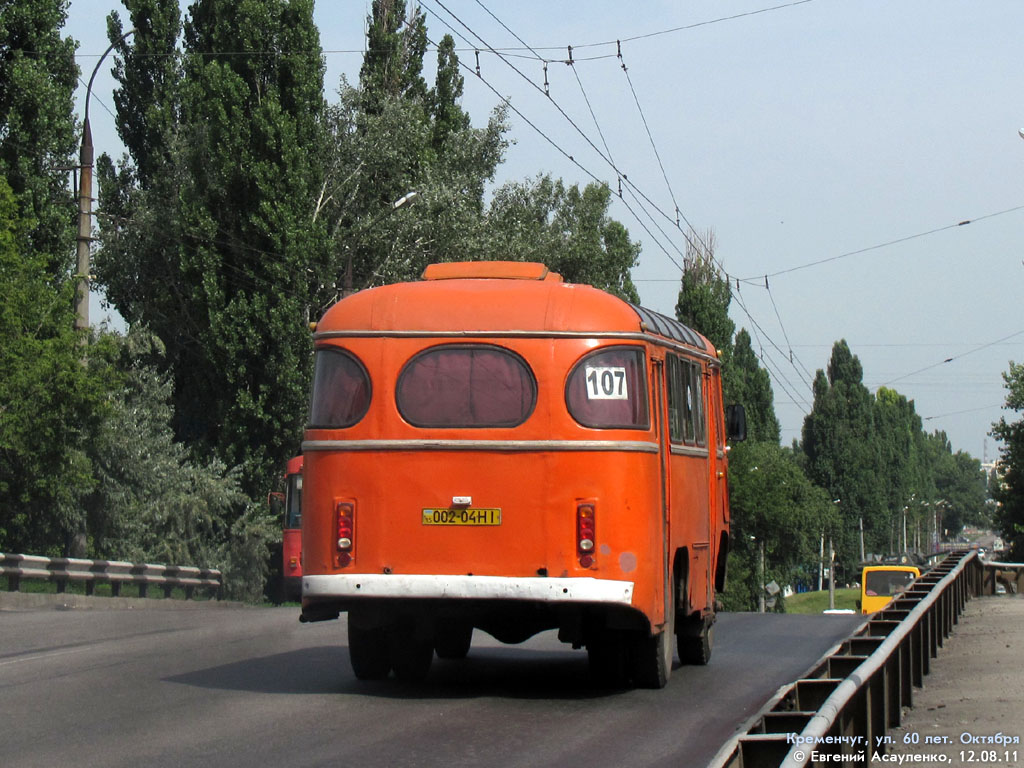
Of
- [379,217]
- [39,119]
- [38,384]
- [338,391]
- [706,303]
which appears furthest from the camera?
[706,303]

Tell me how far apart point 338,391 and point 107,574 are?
2003 centimetres

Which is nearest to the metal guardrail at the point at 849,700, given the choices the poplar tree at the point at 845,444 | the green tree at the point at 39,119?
the green tree at the point at 39,119

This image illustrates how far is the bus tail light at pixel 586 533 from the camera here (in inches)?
412

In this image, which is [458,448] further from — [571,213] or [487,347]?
[571,213]

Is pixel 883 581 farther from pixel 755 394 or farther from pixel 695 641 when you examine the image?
pixel 755 394

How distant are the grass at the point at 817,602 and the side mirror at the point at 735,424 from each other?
80.7m

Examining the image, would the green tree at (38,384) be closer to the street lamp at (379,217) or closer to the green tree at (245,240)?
the green tree at (245,240)

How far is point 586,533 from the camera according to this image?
414 inches

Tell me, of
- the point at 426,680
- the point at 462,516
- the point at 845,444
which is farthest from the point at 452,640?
the point at 845,444

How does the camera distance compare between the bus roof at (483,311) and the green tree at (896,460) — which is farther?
the green tree at (896,460)

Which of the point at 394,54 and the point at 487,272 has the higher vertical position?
the point at 394,54

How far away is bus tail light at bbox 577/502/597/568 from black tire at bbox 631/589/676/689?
118cm

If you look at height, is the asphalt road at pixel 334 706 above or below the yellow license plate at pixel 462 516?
below

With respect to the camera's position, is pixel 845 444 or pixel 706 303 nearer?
pixel 706 303
